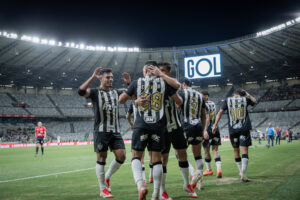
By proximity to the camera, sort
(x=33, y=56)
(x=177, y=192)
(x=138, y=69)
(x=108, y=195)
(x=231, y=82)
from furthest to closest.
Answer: (x=231, y=82), (x=138, y=69), (x=33, y=56), (x=177, y=192), (x=108, y=195)

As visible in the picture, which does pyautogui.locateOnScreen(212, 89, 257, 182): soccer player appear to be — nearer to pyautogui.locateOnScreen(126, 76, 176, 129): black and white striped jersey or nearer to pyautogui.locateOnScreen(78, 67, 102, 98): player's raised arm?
pyautogui.locateOnScreen(126, 76, 176, 129): black and white striped jersey

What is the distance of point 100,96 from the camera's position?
5555mm

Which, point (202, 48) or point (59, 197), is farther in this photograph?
point (202, 48)

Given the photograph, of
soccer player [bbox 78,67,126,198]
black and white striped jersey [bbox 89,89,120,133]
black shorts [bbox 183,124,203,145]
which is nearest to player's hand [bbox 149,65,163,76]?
soccer player [bbox 78,67,126,198]

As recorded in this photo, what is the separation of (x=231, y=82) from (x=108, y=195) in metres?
62.9

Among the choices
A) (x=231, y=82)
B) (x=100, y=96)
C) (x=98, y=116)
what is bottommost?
(x=98, y=116)

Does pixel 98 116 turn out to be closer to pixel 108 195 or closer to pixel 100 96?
pixel 100 96

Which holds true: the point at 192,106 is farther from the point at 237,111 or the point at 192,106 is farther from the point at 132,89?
the point at 132,89

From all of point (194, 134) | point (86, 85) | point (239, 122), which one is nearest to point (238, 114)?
point (239, 122)

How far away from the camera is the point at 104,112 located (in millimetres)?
5551

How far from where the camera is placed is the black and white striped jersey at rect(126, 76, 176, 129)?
14.0 ft

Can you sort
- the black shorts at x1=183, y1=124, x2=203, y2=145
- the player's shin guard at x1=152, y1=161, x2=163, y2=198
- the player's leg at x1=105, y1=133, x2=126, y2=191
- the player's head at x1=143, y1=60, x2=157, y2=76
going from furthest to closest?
1. the black shorts at x1=183, y1=124, x2=203, y2=145
2. the player's leg at x1=105, y1=133, x2=126, y2=191
3. the player's head at x1=143, y1=60, x2=157, y2=76
4. the player's shin guard at x1=152, y1=161, x2=163, y2=198

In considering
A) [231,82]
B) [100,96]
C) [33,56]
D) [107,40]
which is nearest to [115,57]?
[107,40]

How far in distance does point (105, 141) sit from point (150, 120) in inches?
60.5
